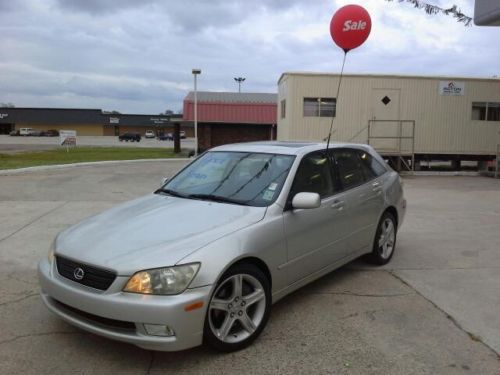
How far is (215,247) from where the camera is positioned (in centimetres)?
335

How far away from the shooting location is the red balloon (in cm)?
942

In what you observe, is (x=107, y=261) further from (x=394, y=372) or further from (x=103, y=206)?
(x=103, y=206)

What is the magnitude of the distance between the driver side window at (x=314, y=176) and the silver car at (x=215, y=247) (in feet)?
0.04

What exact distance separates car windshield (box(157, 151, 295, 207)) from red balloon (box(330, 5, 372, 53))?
5418mm

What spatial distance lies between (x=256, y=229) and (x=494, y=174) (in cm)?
1638


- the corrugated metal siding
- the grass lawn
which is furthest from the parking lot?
the corrugated metal siding

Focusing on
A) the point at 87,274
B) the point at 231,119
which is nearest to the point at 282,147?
the point at 87,274

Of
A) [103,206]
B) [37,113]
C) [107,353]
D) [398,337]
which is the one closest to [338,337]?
[398,337]

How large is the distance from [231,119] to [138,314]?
28.5 metres

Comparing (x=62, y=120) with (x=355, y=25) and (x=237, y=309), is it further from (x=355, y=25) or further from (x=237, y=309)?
(x=237, y=309)

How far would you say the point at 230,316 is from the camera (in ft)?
11.4

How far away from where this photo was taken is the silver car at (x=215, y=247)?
3.13m

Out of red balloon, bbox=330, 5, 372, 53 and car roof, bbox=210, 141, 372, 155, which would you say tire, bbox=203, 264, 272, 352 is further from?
red balloon, bbox=330, 5, 372, 53

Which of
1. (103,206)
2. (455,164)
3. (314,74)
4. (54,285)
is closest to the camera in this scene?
(54,285)
